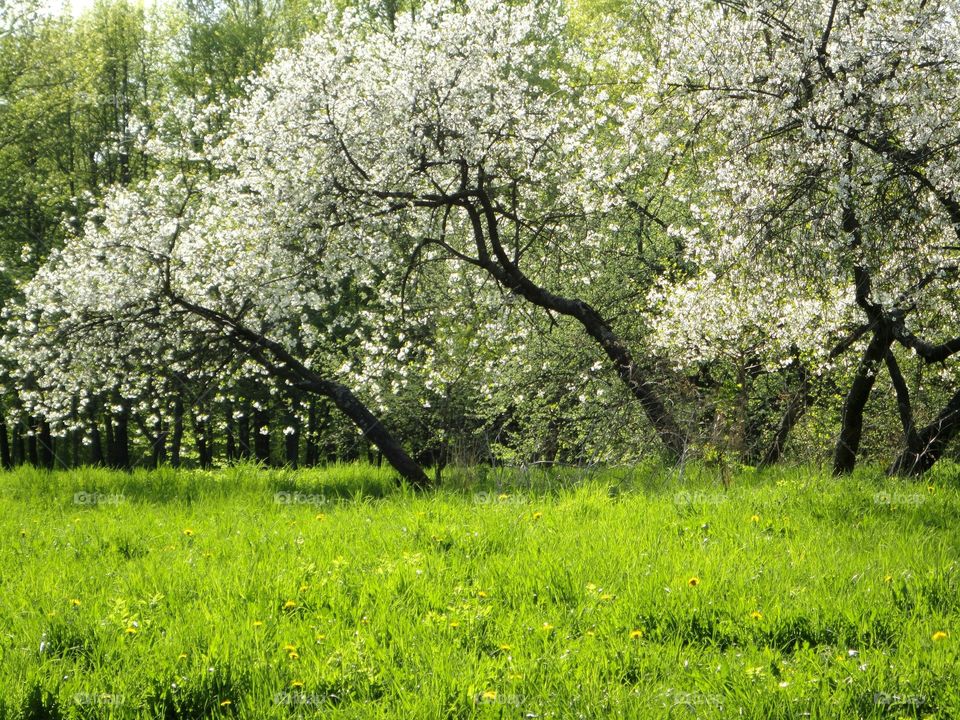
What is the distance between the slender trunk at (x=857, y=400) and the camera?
31.2 feet

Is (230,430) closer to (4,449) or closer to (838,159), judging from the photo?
(4,449)

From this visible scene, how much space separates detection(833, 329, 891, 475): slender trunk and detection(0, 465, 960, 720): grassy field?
1.98 m

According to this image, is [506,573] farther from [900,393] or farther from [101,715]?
[900,393]

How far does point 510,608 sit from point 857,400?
6.59 metres

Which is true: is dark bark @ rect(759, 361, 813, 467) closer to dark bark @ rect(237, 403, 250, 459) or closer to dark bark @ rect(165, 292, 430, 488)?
dark bark @ rect(165, 292, 430, 488)

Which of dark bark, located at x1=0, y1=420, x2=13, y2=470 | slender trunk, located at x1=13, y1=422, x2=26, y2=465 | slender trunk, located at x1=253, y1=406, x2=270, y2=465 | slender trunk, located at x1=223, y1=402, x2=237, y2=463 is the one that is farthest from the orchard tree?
slender trunk, located at x1=13, y1=422, x2=26, y2=465

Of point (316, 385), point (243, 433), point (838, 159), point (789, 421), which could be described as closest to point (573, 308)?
point (789, 421)

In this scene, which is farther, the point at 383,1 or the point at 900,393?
the point at 383,1

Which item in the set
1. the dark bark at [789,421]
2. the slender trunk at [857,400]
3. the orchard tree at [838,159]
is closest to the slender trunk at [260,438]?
the dark bark at [789,421]

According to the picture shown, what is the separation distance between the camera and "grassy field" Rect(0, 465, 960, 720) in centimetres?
386

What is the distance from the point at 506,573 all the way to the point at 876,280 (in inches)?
187

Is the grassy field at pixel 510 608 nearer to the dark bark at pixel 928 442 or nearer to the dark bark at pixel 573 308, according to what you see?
the dark bark at pixel 928 442

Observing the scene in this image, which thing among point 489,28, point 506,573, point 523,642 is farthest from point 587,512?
point 489,28

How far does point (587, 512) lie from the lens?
24.1 feet
